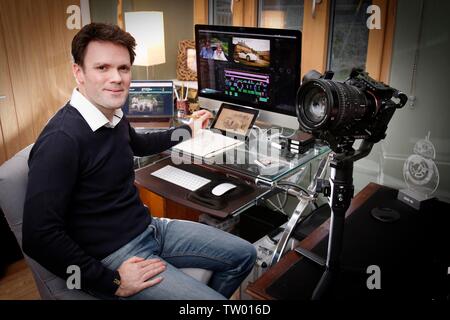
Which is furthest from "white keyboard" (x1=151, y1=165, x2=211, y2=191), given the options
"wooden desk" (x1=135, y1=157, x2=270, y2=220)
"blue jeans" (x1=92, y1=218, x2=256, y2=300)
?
"blue jeans" (x1=92, y1=218, x2=256, y2=300)

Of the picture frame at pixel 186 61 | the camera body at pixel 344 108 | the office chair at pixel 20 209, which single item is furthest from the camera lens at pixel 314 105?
the picture frame at pixel 186 61

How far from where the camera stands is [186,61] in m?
2.76

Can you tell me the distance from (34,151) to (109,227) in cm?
34

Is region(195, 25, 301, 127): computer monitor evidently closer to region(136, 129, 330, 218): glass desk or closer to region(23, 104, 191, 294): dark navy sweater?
region(136, 129, 330, 218): glass desk

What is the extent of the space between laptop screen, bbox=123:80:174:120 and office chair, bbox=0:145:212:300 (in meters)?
1.06

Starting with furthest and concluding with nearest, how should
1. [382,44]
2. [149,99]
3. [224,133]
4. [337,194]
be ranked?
[149,99]
[224,133]
[382,44]
[337,194]

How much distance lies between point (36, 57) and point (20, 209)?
1596 millimetres

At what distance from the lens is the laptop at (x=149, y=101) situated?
2.35m

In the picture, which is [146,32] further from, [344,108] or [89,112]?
[344,108]

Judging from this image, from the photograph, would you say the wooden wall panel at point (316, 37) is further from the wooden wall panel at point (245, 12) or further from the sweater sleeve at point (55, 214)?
the sweater sleeve at point (55, 214)

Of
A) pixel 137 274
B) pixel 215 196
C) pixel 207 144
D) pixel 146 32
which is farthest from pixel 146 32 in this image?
pixel 137 274

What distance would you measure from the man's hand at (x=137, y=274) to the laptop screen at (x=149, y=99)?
1.18 m
